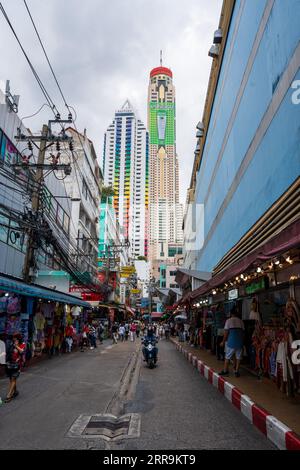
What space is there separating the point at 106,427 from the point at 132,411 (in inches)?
48.2

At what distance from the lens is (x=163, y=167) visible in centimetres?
19138

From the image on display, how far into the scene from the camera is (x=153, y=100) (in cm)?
19600

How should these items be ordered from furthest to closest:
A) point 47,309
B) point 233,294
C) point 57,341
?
point 57,341, point 47,309, point 233,294

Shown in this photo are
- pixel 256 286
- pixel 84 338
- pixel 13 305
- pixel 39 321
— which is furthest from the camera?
pixel 84 338

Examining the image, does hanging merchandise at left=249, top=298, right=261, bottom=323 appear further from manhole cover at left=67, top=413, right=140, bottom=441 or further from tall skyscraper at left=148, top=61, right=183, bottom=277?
tall skyscraper at left=148, top=61, right=183, bottom=277

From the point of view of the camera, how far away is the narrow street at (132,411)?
16.9ft

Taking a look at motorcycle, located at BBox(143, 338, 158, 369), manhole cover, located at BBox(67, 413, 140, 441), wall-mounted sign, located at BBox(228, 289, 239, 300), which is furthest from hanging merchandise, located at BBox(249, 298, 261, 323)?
motorcycle, located at BBox(143, 338, 158, 369)

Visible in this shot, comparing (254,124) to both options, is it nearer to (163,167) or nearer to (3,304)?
(3,304)

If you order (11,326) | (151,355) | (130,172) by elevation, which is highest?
(130,172)

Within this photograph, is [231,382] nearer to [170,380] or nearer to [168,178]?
[170,380]

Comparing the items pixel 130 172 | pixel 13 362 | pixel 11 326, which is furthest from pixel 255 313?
pixel 130 172

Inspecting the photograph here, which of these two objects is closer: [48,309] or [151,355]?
Result: [151,355]
